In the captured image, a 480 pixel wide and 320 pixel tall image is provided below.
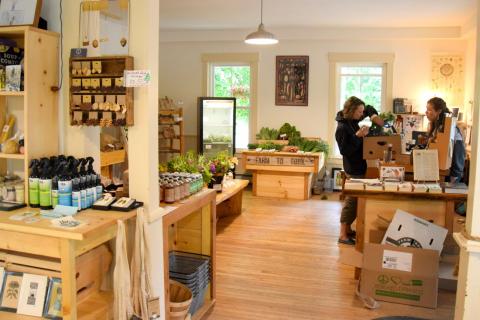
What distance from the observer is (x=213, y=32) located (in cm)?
836

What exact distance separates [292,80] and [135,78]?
6.09 meters

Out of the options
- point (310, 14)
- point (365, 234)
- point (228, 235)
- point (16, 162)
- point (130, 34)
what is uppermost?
point (310, 14)

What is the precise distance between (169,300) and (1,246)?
100 centimetres

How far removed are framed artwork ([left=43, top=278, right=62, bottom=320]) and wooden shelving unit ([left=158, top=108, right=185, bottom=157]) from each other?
600cm

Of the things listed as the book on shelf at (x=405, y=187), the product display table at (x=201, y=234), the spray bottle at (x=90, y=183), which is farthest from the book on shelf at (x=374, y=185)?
the spray bottle at (x=90, y=183)

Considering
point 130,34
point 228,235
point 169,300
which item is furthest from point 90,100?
point 228,235

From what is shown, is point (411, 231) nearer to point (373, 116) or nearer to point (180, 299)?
point (180, 299)

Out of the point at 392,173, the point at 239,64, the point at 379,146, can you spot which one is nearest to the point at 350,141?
the point at 379,146

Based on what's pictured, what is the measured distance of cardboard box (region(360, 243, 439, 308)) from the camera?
3381 millimetres

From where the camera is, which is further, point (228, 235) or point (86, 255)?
point (228, 235)

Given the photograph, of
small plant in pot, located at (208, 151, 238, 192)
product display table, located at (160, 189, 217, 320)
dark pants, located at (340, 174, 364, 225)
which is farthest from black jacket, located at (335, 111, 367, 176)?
product display table, located at (160, 189, 217, 320)

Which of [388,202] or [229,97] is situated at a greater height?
[229,97]

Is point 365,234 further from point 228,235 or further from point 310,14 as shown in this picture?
point 310,14

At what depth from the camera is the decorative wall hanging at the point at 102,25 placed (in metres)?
2.40
